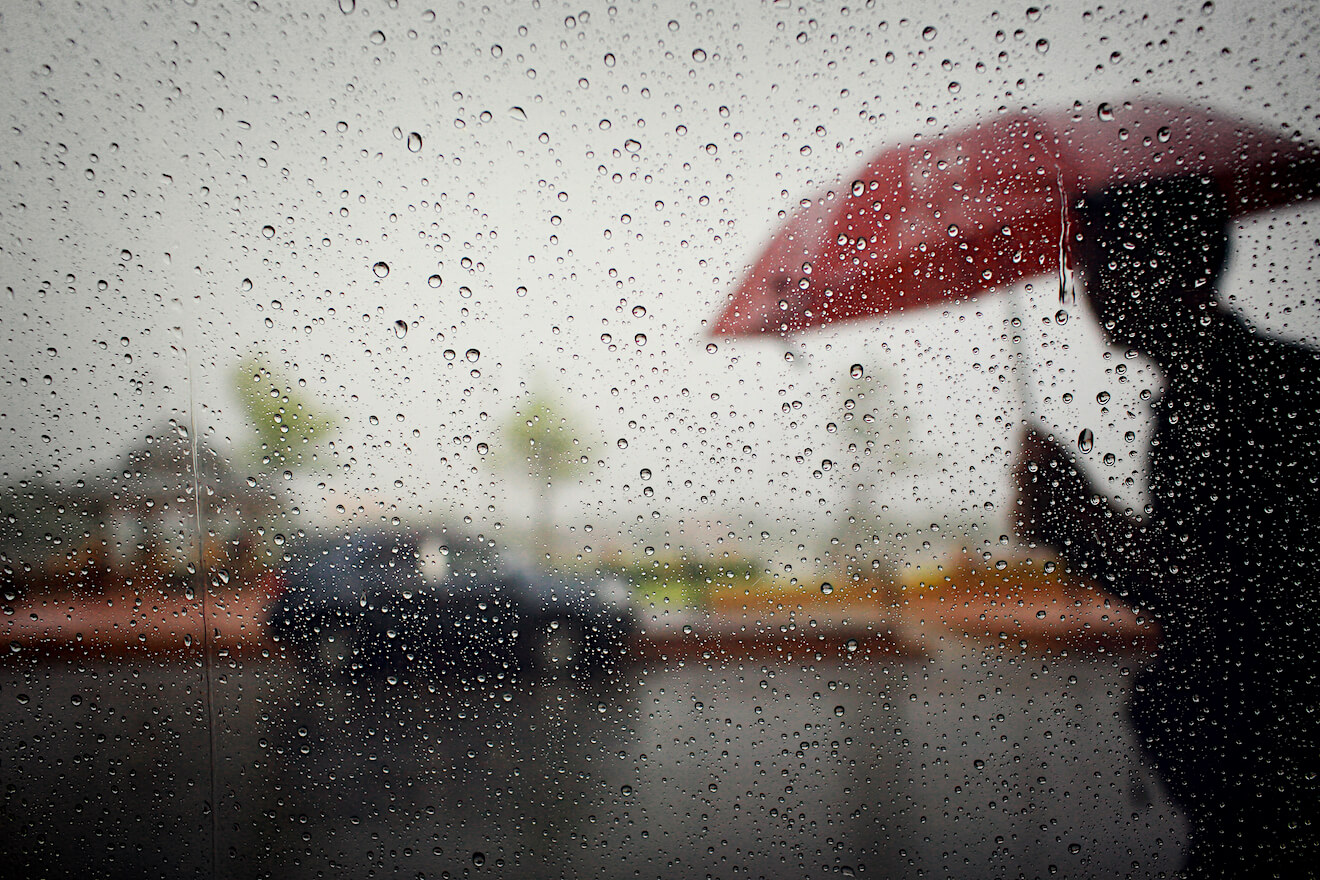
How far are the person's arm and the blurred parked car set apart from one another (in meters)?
0.68

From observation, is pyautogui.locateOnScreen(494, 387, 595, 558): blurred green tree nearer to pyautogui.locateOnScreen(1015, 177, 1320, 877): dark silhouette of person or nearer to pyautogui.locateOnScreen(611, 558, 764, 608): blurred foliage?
pyautogui.locateOnScreen(611, 558, 764, 608): blurred foliage

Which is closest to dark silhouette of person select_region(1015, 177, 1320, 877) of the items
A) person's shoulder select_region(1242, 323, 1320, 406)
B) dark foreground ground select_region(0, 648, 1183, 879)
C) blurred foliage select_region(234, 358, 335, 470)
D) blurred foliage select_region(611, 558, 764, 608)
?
person's shoulder select_region(1242, 323, 1320, 406)

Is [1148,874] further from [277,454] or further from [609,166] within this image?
[277,454]

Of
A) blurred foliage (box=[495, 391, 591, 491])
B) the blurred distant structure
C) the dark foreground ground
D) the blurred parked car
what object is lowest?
the dark foreground ground

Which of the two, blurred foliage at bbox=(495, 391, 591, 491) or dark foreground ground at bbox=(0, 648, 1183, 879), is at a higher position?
blurred foliage at bbox=(495, 391, 591, 491)

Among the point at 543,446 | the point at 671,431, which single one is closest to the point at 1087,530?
the point at 671,431

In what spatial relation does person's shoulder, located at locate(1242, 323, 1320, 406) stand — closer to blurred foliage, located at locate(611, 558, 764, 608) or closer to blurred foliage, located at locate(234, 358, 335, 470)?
blurred foliage, located at locate(611, 558, 764, 608)

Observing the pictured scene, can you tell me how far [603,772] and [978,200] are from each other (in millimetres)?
1148

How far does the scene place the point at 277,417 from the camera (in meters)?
0.93

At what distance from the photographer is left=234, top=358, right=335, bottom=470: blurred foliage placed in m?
0.92

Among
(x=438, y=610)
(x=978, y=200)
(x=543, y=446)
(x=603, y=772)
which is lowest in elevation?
(x=603, y=772)

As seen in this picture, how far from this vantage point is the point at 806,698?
92cm

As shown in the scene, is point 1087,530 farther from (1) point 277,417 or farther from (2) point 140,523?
(2) point 140,523

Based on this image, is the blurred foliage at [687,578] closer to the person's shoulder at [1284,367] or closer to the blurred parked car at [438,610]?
the blurred parked car at [438,610]
